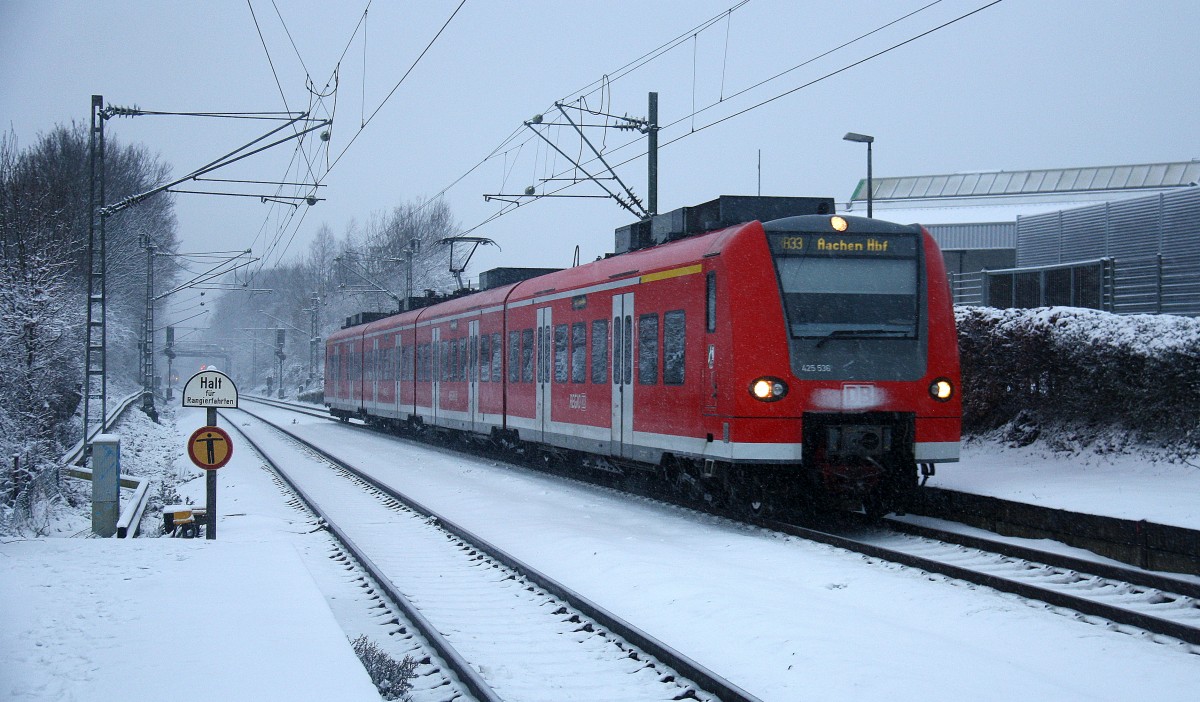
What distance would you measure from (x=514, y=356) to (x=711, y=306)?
773 cm

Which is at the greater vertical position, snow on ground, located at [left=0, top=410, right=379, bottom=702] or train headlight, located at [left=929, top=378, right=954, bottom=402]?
train headlight, located at [left=929, top=378, right=954, bottom=402]

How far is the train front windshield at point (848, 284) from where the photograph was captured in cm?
1084

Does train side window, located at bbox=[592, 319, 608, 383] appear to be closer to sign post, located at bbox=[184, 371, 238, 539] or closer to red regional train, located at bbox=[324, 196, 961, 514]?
red regional train, located at bbox=[324, 196, 961, 514]

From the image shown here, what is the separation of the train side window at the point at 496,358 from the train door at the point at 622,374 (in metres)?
5.57

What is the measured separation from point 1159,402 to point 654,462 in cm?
574

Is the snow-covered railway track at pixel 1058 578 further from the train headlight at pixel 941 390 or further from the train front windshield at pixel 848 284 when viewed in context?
the train front windshield at pixel 848 284

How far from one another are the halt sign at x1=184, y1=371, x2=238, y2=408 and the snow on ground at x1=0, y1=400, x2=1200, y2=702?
1.47 m

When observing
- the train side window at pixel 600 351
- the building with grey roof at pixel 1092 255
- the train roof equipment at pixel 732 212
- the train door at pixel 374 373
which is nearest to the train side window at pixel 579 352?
the train side window at pixel 600 351

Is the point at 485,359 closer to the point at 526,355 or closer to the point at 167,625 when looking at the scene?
the point at 526,355

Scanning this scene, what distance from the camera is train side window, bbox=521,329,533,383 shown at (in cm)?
1745

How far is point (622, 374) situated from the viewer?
44.7ft

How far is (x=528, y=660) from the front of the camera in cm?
650

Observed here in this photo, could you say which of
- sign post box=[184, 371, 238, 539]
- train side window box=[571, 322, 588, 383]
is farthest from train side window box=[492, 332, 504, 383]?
sign post box=[184, 371, 238, 539]

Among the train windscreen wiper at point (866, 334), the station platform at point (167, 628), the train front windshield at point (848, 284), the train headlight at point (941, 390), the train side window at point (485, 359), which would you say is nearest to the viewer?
the station platform at point (167, 628)
